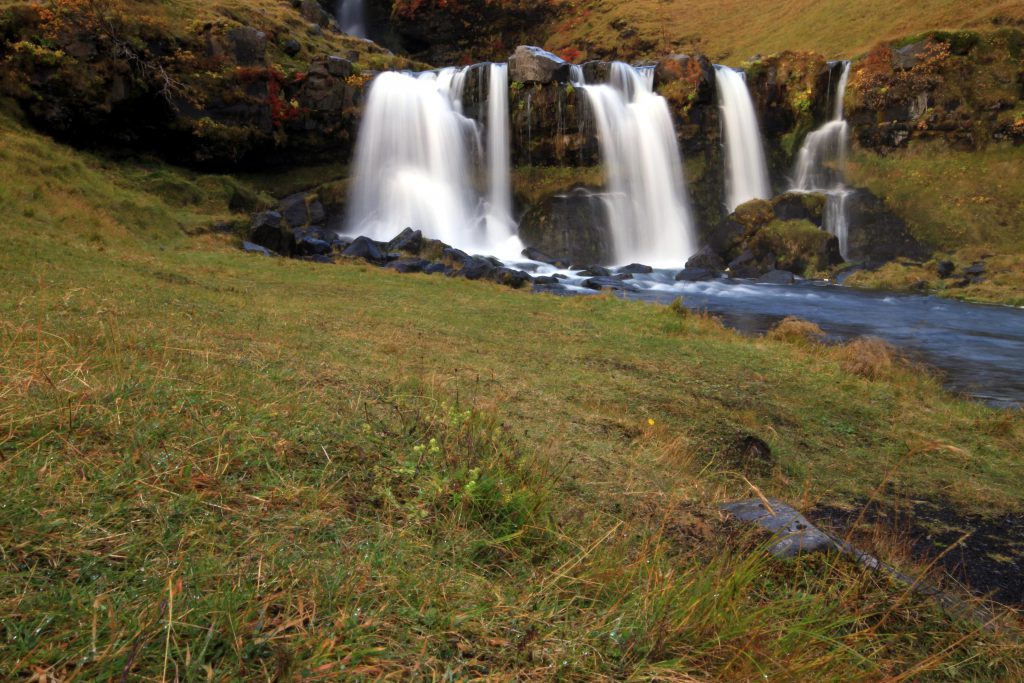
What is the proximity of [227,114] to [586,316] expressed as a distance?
2092 cm

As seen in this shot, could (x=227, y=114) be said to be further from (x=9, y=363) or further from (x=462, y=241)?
(x=9, y=363)

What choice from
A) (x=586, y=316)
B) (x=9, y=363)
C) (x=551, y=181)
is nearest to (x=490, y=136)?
(x=551, y=181)

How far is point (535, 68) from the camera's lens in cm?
3306

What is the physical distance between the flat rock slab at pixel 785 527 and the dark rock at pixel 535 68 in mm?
31290

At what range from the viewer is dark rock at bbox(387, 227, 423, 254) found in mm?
24141

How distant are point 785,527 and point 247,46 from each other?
3193 centimetres

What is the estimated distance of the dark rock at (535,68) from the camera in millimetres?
33031

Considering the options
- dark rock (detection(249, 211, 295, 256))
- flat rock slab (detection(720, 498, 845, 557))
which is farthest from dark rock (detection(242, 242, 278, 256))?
flat rock slab (detection(720, 498, 845, 557))

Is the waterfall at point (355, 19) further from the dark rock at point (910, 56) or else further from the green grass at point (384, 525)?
the green grass at point (384, 525)

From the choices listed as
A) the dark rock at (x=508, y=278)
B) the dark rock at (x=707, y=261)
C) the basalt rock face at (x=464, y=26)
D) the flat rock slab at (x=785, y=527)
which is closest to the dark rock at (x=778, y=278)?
the dark rock at (x=707, y=261)

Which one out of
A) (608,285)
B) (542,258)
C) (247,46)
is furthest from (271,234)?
(247,46)

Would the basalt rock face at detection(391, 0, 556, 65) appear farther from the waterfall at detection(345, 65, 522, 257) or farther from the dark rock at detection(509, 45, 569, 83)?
the waterfall at detection(345, 65, 522, 257)

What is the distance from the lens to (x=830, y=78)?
37375mm

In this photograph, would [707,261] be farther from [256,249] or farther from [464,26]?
[464,26]
